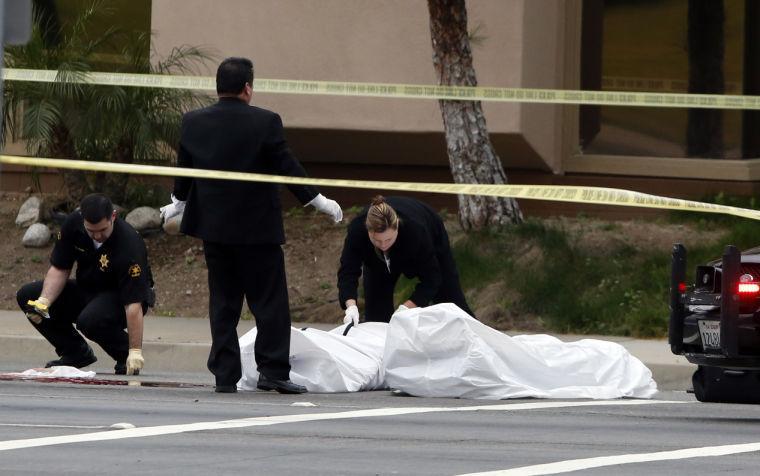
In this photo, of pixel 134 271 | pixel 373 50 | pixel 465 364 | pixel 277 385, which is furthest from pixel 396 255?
pixel 373 50

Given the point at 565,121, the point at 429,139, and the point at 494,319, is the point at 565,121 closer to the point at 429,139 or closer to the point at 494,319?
the point at 429,139

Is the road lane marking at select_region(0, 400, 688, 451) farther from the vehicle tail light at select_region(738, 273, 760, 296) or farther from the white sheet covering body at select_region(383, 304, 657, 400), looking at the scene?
the vehicle tail light at select_region(738, 273, 760, 296)

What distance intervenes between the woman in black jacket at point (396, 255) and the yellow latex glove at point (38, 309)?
193 centimetres

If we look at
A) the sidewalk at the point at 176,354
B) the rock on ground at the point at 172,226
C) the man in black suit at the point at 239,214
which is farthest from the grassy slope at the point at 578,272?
the man in black suit at the point at 239,214

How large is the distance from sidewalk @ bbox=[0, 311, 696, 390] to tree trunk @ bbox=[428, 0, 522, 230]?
207 cm

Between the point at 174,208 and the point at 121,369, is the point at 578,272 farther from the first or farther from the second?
the point at 174,208

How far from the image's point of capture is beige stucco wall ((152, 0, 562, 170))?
16.1 m

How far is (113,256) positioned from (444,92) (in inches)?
175

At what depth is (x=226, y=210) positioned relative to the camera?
923 centimetres

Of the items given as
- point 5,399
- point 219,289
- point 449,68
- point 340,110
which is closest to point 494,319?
point 449,68

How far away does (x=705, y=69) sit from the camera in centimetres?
1702

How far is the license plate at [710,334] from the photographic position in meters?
8.51

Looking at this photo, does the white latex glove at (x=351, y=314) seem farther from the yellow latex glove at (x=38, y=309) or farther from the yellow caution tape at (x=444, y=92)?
the yellow caution tape at (x=444, y=92)

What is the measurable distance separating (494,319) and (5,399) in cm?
600
